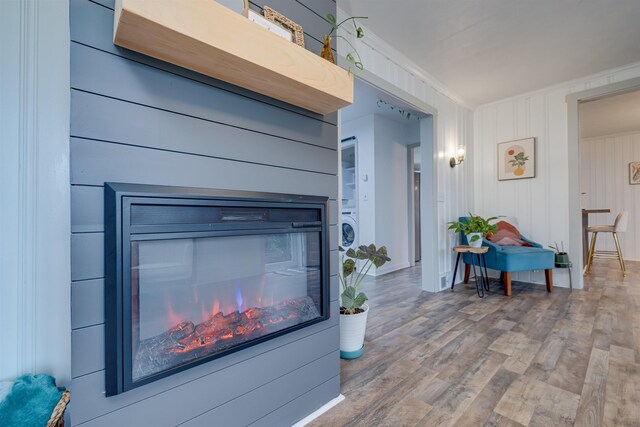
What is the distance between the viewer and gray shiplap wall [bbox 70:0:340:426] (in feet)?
2.58

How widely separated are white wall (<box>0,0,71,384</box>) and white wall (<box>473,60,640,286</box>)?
4595 millimetres

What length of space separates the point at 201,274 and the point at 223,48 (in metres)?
0.77

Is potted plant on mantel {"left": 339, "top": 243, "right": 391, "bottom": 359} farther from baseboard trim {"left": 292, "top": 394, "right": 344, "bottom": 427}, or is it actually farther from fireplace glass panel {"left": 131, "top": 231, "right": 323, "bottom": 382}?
fireplace glass panel {"left": 131, "top": 231, "right": 323, "bottom": 382}

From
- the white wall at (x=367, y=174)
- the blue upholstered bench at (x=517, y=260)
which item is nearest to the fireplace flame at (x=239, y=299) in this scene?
the blue upholstered bench at (x=517, y=260)

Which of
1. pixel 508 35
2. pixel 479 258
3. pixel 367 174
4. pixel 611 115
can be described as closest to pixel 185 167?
pixel 508 35

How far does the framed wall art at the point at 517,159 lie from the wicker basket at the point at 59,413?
475 centimetres

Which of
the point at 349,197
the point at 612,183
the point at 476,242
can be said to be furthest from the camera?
the point at 612,183

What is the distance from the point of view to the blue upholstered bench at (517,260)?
3.14m

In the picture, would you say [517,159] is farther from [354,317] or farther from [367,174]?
[354,317]

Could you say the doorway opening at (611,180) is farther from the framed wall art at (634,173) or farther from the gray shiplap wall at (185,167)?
the gray shiplap wall at (185,167)

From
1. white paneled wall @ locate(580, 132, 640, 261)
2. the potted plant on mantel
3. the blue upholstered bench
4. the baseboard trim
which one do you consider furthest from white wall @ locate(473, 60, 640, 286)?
the baseboard trim

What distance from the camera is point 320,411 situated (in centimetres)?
136

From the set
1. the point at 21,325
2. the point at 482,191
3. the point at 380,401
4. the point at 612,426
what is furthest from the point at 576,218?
the point at 21,325

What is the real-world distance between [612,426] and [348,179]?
4.19 metres
